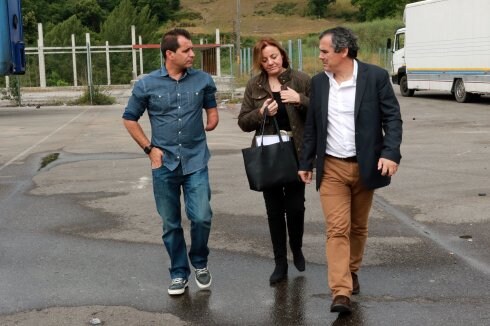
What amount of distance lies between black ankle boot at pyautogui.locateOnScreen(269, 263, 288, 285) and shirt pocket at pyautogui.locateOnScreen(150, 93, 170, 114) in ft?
4.62

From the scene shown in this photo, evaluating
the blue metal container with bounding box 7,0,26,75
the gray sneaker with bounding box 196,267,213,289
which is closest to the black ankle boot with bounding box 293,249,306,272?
the gray sneaker with bounding box 196,267,213,289

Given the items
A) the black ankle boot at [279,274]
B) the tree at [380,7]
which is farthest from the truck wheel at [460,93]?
the tree at [380,7]

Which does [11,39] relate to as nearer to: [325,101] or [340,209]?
[325,101]

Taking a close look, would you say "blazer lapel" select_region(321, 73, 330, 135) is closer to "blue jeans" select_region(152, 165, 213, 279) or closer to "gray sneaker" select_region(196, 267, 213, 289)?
"blue jeans" select_region(152, 165, 213, 279)

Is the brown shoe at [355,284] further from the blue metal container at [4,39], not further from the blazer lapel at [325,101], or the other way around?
the blue metal container at [4,39]

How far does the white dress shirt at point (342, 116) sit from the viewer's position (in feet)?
16.4

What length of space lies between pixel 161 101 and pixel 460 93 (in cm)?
2035

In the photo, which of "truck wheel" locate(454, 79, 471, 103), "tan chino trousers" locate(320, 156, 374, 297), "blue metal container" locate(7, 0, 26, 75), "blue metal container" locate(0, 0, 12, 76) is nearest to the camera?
"tan chino trousers" locate(320, 156, 374, 297)

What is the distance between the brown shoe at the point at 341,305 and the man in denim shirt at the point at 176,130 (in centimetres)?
111

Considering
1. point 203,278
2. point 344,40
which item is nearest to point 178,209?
point 203,278

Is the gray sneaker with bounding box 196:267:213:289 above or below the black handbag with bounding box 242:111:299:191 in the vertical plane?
below

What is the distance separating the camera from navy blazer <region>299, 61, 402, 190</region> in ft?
16.2

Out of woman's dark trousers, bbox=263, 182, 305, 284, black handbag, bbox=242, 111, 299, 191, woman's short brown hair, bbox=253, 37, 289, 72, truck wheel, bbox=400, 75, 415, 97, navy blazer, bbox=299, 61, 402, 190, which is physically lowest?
truck wheel, bbox=400, 75, 415, 97

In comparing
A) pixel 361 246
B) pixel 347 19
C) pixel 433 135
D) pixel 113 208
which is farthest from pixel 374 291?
pixel 347 19
